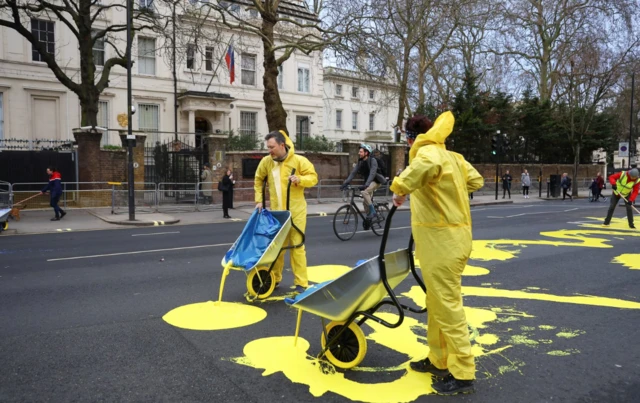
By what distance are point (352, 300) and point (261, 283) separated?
2538mm

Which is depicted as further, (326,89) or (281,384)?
(326,89)

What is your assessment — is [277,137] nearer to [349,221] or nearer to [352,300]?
[352,300]

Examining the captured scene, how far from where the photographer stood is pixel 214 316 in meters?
5.48

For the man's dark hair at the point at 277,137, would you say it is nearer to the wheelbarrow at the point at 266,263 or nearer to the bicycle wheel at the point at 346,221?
the wheelbarrow at the point at 266,263

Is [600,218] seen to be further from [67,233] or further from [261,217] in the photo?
[67,233]

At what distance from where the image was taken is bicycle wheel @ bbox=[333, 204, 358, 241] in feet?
38.5

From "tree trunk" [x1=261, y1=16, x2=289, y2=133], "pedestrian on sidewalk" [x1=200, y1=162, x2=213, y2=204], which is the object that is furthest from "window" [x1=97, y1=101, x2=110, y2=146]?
"tree trunk" [x1=261, y1=16, x2=289, y2=133]

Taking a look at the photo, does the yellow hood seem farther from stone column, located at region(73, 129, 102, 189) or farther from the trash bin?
the trash bin

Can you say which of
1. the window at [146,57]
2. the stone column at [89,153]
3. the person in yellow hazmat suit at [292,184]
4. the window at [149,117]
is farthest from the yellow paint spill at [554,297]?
the window at [146,57]

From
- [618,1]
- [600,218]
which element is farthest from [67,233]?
[618,1]

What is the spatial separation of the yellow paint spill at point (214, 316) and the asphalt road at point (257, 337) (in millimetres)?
144

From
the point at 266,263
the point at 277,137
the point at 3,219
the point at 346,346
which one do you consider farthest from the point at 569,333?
the point at 3,219

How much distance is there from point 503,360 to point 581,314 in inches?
76.3

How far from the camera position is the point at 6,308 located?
19.1 feet
